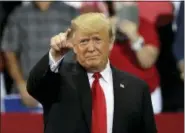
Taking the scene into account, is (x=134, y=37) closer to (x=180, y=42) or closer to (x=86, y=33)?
(x=180, y=42)

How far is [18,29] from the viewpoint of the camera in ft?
10.1

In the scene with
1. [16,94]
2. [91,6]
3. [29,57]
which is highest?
[91,6]

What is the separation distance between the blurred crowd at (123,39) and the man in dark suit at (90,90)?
3.65ft

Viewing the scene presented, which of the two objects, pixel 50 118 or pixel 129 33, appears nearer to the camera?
pixel 50 118

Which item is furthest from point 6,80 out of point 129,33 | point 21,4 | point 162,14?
point 162,14

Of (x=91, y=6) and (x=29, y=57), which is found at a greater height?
(x=91, y=6)

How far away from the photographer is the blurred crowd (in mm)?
3008

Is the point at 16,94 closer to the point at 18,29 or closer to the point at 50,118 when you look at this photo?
the point at 18,29

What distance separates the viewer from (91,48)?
5.74ft

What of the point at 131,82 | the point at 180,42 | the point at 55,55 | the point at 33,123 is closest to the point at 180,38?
the point at 180,42

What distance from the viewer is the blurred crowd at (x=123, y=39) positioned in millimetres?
3008

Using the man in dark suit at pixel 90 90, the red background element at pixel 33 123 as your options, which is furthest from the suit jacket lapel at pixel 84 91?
the red background element at pixel 33 123

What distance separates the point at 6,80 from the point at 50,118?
135 centimetres

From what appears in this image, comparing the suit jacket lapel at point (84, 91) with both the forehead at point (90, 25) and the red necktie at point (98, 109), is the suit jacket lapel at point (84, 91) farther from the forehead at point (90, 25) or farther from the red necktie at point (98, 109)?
the forehead at point (90, 25)
